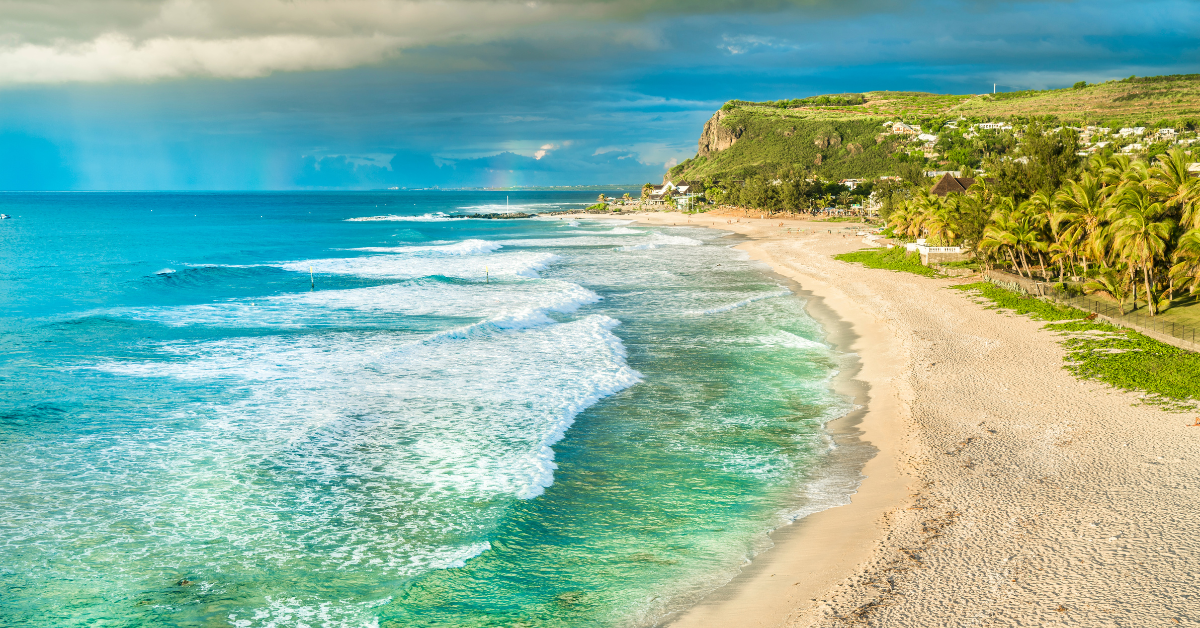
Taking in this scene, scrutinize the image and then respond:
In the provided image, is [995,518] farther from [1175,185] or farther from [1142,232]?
[1175,185]

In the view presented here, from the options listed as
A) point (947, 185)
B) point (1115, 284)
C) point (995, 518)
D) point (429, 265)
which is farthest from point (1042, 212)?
point (429, 265)

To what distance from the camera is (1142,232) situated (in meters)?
23.8

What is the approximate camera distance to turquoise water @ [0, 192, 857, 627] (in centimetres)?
1070

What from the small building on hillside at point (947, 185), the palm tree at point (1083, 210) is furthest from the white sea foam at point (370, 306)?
the small building on hillside at point (947, 185)

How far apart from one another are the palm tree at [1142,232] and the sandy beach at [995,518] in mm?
5688

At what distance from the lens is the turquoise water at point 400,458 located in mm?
10703

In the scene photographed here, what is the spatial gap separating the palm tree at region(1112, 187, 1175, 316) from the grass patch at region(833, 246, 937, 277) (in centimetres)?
1539

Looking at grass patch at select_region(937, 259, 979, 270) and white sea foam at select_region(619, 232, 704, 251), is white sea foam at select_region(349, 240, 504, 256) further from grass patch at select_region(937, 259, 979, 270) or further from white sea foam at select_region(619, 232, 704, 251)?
grass patch at select_region(937, 259, 979, 270)

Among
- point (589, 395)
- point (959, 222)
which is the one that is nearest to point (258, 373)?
point (589, 395)

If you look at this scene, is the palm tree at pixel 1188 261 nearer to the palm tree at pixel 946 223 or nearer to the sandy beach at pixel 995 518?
the sandy beach at pixel 995 518

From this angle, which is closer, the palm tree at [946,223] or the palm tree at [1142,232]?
the palm tree at [1142,232]

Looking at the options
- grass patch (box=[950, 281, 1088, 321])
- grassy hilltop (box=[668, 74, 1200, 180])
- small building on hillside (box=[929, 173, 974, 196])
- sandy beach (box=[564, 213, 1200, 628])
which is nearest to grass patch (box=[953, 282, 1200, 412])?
grass patch (box=[950, 281, 1088, 321])

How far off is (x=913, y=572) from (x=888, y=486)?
356 centimetres

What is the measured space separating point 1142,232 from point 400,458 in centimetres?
2439
